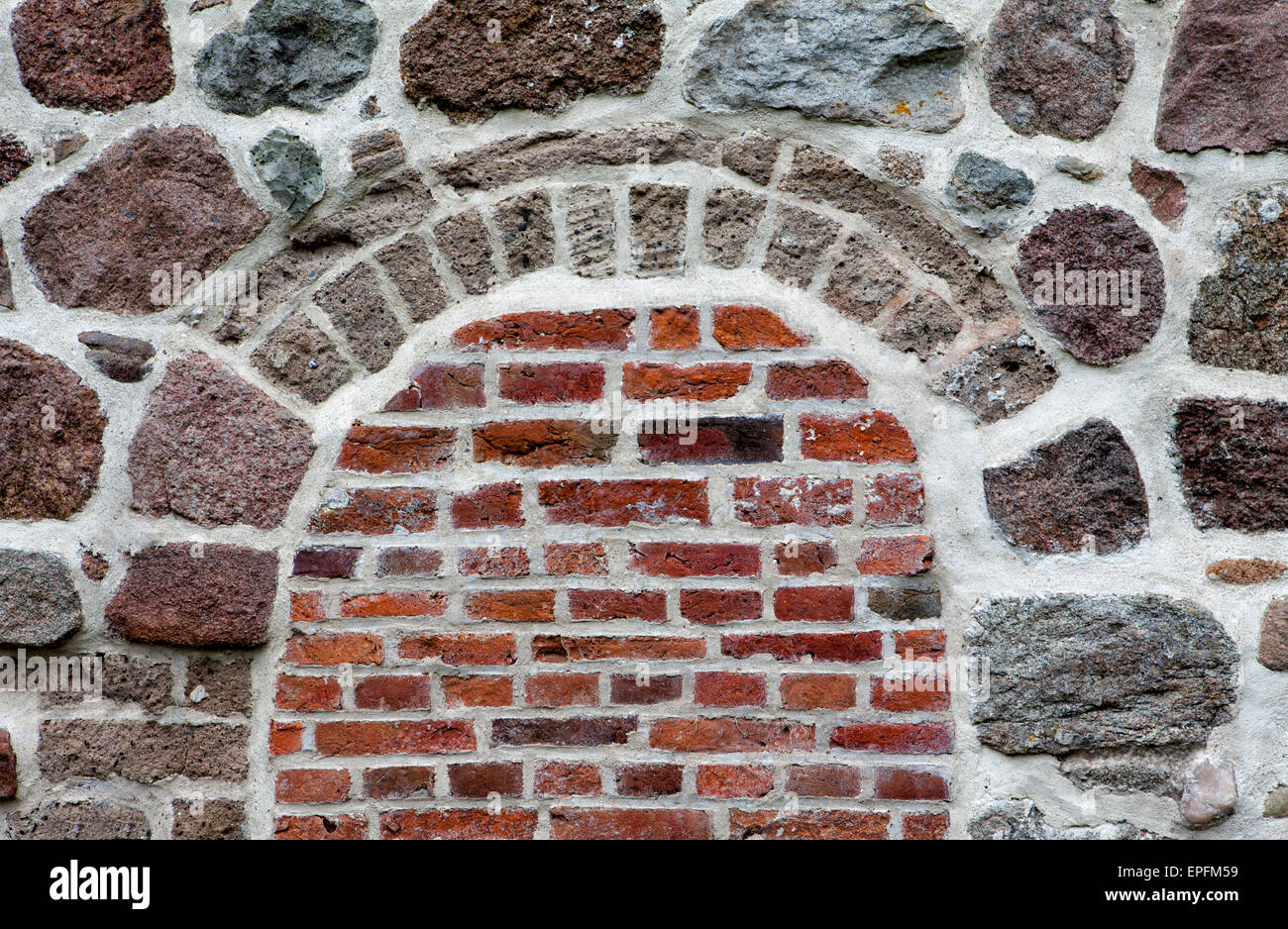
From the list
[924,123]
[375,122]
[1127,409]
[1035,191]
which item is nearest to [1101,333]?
[1127,409]

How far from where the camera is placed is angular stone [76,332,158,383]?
4.64ft

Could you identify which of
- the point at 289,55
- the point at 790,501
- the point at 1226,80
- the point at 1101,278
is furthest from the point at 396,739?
the point at 1226,80

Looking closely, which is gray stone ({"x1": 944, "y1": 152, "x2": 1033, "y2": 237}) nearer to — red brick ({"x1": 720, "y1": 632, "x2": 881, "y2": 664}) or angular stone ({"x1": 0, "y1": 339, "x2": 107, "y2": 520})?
red brick ({"x1": 720, "y1": 632, "x2": 881, "y2": 664})

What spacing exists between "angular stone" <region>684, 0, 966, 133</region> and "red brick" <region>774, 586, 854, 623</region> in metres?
0.76

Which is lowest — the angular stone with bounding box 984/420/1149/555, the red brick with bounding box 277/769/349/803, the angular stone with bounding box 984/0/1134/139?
the red brick with bounding box 277/769/349/803

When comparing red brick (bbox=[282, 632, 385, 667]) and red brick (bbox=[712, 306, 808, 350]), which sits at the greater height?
red brick (bbox=[712, 306, 808, 350])

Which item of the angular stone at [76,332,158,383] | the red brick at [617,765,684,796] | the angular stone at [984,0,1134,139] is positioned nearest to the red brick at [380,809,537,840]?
the red brick at [617,765,684,796]

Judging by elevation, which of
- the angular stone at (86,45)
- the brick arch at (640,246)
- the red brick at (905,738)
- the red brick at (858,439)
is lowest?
the red brick at (905,738)

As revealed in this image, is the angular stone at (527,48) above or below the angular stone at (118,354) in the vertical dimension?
above

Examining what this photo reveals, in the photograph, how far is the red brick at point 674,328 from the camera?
1411mm

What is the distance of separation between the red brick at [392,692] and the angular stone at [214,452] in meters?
0.31

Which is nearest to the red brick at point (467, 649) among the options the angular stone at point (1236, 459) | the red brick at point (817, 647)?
the red brick at point (817, 647)

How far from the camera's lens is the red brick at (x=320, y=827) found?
142cm

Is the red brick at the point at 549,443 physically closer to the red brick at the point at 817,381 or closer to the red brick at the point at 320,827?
the red brick at the point at 817,381
